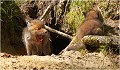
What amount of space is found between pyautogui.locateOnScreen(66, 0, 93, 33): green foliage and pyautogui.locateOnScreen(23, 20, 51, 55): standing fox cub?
5.45 ft

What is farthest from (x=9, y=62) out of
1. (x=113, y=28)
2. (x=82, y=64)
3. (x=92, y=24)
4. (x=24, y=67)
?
(x=113, y=28)

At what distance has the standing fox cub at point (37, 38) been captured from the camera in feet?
21.3

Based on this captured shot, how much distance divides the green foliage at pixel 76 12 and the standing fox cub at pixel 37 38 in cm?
166

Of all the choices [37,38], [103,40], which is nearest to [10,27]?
[37,38]

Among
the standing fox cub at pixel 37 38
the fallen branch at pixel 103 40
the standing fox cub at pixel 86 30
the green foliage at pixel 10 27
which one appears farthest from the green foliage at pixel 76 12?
the fallen branch at pixel 103 40

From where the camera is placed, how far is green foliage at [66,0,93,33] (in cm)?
815

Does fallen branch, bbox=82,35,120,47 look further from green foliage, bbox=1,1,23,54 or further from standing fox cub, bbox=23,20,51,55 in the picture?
green foliage, bbox=1,1,23,54

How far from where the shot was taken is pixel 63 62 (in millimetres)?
5262

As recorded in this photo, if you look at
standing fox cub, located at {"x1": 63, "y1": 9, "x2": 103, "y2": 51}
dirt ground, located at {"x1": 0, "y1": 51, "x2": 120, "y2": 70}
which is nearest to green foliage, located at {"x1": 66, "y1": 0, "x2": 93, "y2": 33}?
standing fox cub, located at {"x1": 63, "y1": 9, "x2": 103, "y2": 51}

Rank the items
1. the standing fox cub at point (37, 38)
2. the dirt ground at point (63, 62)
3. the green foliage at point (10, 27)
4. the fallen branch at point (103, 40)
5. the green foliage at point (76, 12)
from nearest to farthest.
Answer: the dirt ground at point (63, 62) → the fallen branch at point (103, 40) → the standing fox cub at point (37, 38) → the green foliage at point (76, 12) → the green foliage at point (10, 27)

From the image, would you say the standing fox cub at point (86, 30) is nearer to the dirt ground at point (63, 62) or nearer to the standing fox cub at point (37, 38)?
the standing fox cub at point (37, 38)

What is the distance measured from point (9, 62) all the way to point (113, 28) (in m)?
3.09

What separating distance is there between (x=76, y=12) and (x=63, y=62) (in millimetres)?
3170

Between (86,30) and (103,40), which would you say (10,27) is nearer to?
(86,30)
